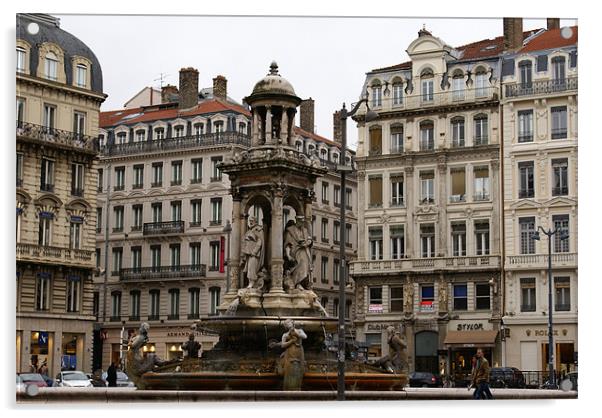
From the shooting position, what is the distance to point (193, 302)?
44.8 metres

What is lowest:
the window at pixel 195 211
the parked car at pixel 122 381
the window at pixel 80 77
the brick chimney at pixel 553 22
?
the parked car at pixel 122 381

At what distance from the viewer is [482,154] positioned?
4069cm

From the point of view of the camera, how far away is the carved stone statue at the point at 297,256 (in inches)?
942

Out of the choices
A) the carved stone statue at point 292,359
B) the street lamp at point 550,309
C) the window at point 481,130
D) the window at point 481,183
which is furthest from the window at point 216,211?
the carved stone statue at point 292,359

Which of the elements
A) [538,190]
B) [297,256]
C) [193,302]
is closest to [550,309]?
[538,190]

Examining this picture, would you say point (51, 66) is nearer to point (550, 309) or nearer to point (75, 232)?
point (75, 232)

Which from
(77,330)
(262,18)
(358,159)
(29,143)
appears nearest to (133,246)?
(358,159)

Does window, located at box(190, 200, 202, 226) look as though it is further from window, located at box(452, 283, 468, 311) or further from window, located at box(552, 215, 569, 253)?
window, located at box(552, 215, 569, 253)

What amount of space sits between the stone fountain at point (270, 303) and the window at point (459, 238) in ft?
59.6

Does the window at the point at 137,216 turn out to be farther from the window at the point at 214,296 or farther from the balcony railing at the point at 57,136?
the balcony railing at the point at 57,136

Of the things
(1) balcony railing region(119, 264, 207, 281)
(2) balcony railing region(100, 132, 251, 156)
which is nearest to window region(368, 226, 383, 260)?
(2) balcony railing region(100, 132, 251, 156)

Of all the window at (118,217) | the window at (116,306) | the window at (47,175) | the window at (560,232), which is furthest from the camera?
the window at (116,306)

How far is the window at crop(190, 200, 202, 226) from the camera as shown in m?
45.3

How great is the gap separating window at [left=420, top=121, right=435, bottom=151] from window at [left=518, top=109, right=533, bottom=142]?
4.59 meters
